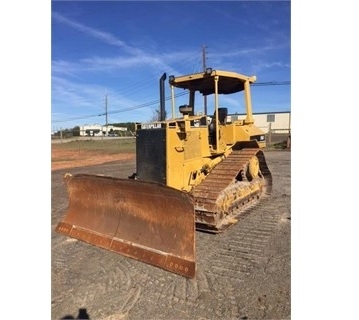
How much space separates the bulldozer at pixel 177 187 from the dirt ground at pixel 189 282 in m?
0.15

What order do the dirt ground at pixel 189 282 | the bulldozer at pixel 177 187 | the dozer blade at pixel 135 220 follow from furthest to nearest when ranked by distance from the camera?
1. the bulldozer at pixel 177 187
2. the dozer blade at pixel 135 220
3. the dirt ground at pixel 189 282

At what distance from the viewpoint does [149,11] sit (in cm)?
251

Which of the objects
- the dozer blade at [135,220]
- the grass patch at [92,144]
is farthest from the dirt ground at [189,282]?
the grass patch at [92,144]

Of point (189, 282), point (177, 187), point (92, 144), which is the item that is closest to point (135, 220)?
point (177, 187)

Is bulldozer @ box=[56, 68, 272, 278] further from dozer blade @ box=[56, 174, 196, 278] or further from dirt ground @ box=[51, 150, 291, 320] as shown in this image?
dirt ground @ box=[51, 150, 291, 320]

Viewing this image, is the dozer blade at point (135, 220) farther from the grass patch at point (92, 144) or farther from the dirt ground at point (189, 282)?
the grass patch at point (92, 144)

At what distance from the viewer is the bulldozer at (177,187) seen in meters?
3.00

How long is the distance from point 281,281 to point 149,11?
2.19 meters

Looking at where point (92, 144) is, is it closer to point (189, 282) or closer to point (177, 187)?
point (177, 187)

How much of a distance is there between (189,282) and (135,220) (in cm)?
95
